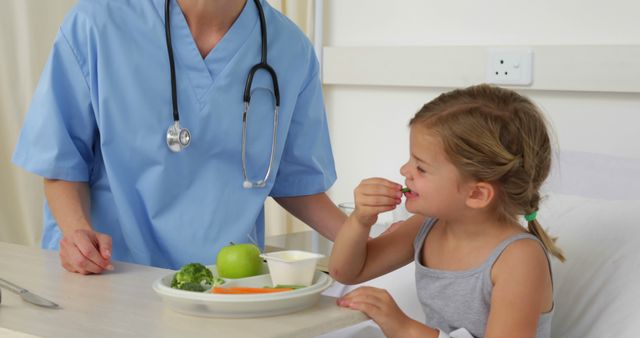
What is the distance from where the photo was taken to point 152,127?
5.31 feet

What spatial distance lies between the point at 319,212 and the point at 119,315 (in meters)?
0.76

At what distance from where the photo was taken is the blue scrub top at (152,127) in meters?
1.61

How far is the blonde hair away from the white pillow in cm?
15

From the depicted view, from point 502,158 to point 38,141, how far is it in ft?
2.61

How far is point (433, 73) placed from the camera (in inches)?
97.2

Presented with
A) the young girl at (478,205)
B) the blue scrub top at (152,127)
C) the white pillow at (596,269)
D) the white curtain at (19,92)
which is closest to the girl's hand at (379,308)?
the young girl at (478,205)

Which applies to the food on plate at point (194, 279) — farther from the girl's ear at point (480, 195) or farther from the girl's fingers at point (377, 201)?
the girl's ear at point (480, 195)

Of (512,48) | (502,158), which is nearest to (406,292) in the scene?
(502,158)

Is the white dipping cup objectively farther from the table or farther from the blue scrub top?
the blue scrub top

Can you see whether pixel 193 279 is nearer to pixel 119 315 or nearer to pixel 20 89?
pixel 119 315

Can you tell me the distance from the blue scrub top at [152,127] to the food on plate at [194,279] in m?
0.41

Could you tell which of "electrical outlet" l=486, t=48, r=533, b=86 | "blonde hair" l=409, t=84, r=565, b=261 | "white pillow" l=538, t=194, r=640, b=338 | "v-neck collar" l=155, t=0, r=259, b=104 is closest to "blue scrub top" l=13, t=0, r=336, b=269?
"v-neck collar" l=155, t=0, r=259, b=104

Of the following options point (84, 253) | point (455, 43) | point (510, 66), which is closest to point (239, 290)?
point (84, 253)

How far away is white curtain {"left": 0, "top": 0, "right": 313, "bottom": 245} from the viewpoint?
255 centimetres
